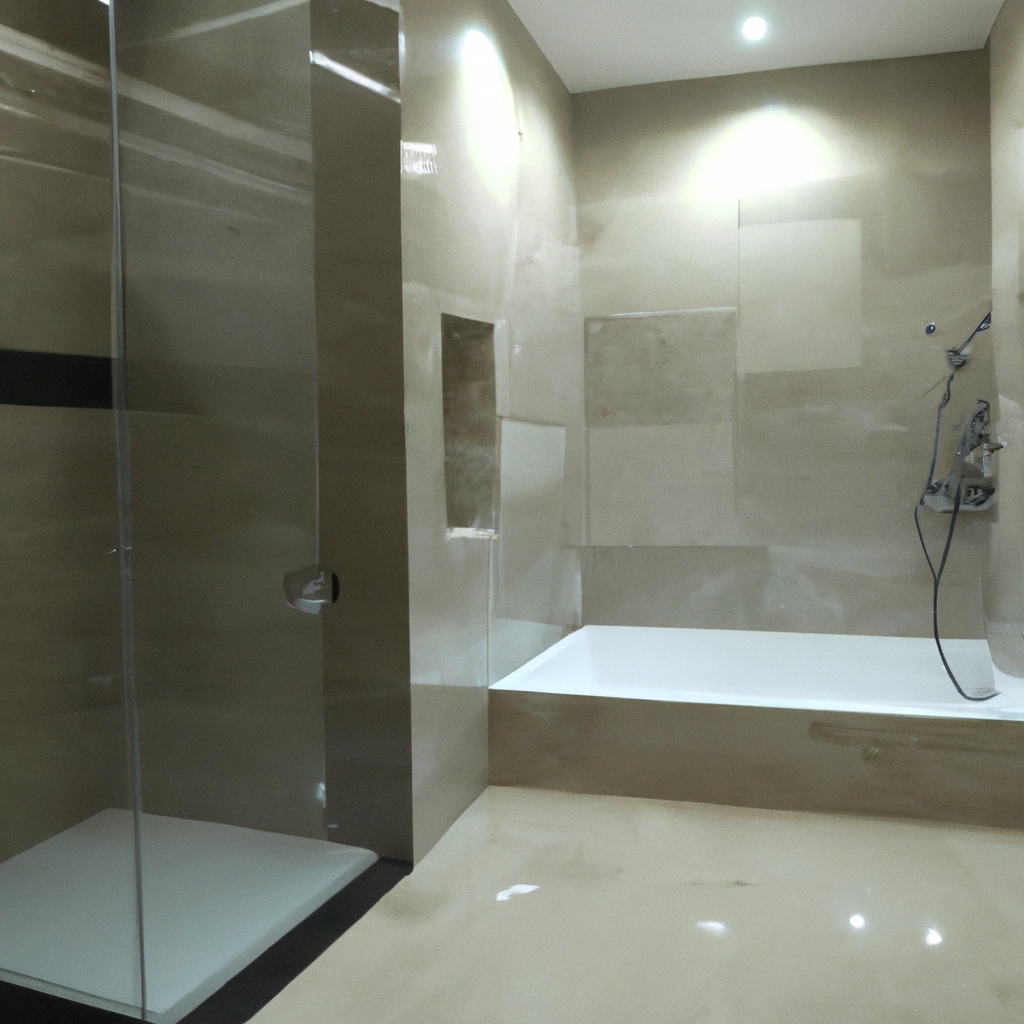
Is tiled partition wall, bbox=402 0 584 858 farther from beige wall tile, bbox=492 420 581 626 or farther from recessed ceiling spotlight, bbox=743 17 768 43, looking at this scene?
recessed ceiling spotlight, bbox=743 17 768 43

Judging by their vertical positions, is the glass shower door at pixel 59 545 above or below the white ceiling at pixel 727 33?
below

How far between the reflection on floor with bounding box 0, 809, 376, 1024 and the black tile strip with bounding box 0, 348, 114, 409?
24.9 inches

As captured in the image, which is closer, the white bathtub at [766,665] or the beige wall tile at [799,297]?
the white bathtub at [766,665]

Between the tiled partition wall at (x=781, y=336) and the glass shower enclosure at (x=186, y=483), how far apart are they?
157cm

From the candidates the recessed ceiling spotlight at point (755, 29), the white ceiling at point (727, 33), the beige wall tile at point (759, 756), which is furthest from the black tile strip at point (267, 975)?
the recessed ceiling spotlight at point (755, 29)

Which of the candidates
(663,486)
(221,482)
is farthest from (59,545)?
(663,486)

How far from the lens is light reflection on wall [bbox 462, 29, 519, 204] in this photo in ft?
7.84

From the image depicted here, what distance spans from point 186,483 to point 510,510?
1.24 m

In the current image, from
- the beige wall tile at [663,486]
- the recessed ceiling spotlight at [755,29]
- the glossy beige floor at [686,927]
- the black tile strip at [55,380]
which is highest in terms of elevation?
the recessed ceiling spotlight at [755,29]

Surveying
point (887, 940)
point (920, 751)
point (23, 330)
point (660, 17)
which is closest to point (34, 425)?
point (23, 330)

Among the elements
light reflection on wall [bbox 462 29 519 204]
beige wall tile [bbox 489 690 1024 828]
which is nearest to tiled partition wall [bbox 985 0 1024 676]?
beige wall tile [bbox 489 690 1024 828]

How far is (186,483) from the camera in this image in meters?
1.64

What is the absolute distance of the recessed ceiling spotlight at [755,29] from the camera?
113 inches

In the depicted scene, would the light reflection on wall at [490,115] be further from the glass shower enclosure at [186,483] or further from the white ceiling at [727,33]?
the glass shower enclosure at [186,483]
